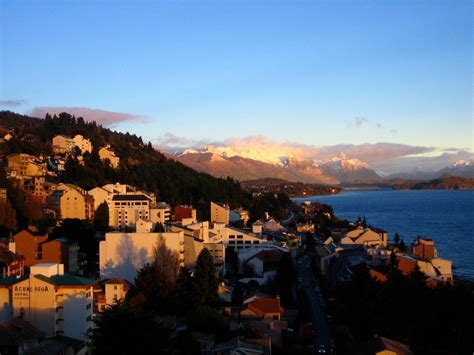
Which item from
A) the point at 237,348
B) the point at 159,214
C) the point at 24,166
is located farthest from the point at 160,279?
the point at 24,166

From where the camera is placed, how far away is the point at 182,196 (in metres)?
33.2

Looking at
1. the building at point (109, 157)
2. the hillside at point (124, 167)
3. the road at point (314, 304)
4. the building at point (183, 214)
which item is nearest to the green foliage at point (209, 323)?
the road at point (314, 304)

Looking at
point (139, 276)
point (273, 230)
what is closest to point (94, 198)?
point (273, 230)

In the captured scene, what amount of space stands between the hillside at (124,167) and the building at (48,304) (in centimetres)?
1656

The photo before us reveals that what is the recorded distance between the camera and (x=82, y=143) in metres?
38.1

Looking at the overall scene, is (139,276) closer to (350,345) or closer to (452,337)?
(350,345)

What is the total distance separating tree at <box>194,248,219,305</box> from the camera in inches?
562

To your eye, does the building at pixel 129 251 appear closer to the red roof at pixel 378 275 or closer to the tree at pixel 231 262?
the tree at pixel 231 262

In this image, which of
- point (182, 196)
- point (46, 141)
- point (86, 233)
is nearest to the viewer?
point (86, 233)

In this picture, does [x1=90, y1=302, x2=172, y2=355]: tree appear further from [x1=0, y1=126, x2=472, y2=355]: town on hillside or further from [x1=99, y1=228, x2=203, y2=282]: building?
[x1=99, y1=228, x2=203, y2=282]: building

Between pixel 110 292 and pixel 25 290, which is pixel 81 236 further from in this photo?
pixel 25 290

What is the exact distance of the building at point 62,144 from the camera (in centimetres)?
3528

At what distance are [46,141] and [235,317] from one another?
→ 86.5 feet

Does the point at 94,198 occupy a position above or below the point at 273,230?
above
